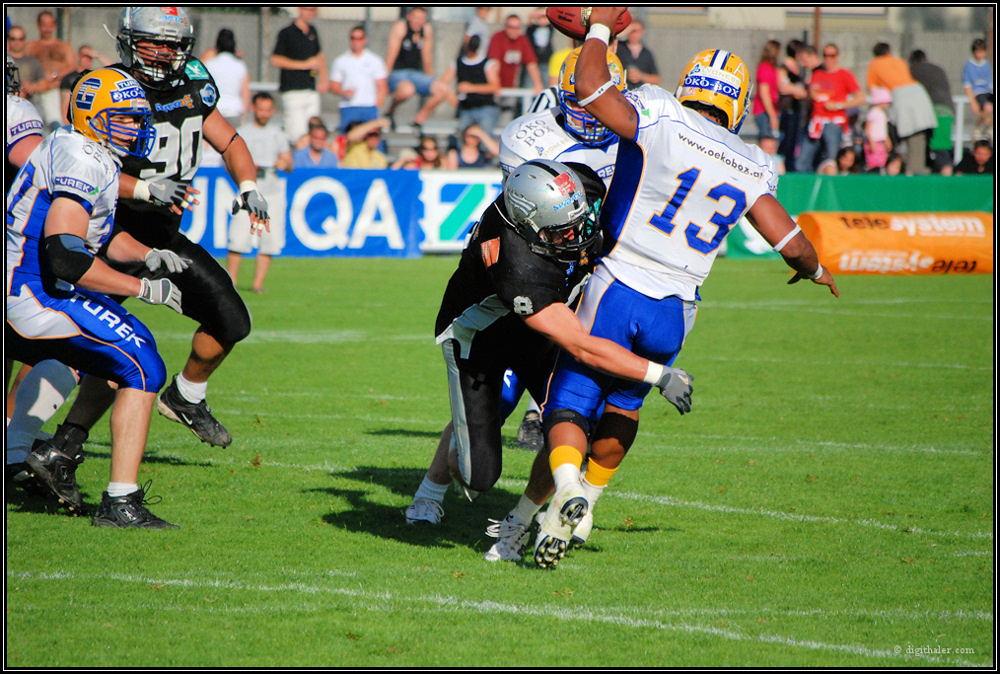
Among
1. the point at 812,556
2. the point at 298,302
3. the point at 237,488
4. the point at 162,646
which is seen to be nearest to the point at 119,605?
the point at 162,646

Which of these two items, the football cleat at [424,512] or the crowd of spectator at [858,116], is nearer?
the football cleat at [424,512]

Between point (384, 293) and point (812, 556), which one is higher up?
point (812, 556)

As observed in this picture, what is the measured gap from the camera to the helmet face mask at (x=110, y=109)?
5.42 meters

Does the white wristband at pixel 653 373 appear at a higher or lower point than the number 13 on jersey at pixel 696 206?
lower

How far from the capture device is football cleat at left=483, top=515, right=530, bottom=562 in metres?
4.92

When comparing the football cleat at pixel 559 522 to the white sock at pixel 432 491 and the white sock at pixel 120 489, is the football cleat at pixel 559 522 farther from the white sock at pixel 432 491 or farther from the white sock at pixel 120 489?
the white sock at pixel 120 489

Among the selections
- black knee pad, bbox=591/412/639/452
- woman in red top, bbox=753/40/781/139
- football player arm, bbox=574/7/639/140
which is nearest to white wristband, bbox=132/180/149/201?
football player arm, bbox=574/7/639/140

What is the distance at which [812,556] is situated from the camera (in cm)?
495

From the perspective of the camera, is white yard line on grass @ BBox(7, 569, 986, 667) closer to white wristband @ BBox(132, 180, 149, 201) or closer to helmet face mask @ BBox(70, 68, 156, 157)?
white wristband @ BBox(132, 180, 149, 201)

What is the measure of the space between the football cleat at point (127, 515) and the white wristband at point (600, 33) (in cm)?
294

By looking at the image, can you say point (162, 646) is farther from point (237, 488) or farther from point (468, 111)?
point (468, 111)

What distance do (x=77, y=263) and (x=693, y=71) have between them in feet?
9.40

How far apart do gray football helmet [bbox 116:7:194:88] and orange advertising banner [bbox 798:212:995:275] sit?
504 inches

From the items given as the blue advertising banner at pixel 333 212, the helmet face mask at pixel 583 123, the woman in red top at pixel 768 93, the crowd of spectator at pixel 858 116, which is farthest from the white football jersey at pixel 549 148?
the woman in red top at pixel 768 93
